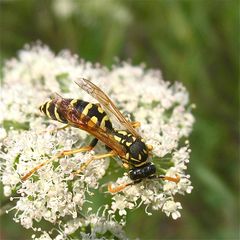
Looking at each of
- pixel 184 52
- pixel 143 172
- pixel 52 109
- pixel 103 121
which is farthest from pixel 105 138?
pixel 184 52

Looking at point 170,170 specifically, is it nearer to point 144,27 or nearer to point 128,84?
point 128,84

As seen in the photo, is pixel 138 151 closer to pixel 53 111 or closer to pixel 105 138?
pixel 105 138

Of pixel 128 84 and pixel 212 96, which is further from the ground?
pixel 212 96

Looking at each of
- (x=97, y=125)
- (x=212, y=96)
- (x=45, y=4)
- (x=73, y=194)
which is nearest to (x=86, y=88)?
(x=97, y=125)

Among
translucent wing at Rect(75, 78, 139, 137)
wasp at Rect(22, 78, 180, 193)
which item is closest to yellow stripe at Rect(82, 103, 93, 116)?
wasp at Rect(22, 78, 180, 193)

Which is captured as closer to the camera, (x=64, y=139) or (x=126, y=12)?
(x=64, y=139)

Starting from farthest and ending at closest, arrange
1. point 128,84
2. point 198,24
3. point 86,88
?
point 198,24, point 128,84, point 86,88

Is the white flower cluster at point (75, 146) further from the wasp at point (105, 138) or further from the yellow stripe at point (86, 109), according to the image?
the yellow stripe at point (86, 109)
